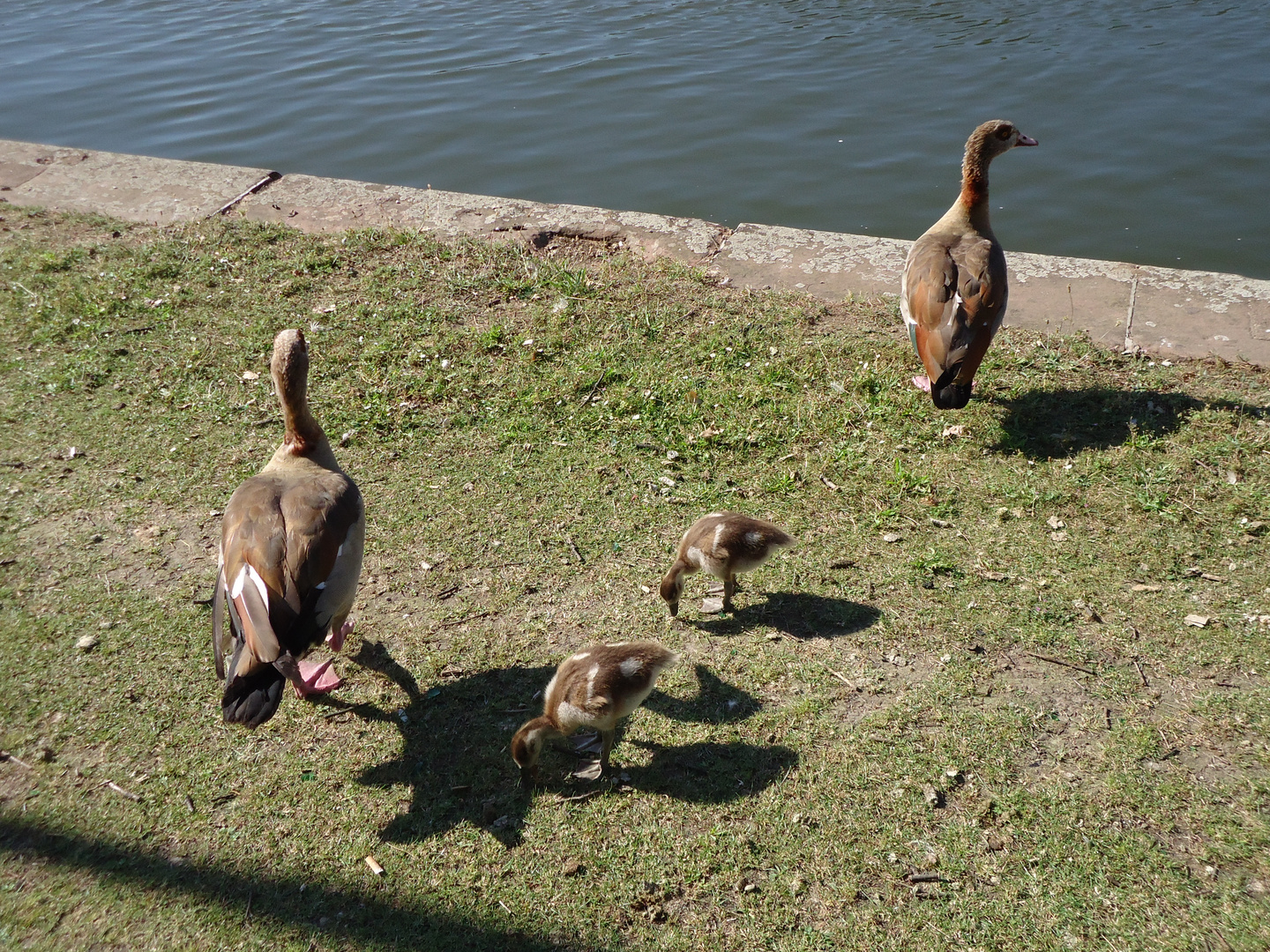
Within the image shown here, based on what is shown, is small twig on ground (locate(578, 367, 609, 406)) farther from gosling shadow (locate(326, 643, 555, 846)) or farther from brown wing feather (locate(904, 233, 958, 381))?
gosling shadow (locate(326, 643, 555, 846))

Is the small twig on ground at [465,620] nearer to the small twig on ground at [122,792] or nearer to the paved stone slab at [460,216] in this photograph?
the small twig on ground at [122,792]

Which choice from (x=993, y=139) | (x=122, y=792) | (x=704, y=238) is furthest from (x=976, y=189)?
(x=122, y=792)

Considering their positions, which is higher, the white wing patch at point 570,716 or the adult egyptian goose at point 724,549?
the adult egyptian goose at point 724,549

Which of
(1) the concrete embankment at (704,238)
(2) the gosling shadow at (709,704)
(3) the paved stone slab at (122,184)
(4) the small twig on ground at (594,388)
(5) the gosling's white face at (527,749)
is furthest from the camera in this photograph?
(3) the paved stone slab at (122,184)

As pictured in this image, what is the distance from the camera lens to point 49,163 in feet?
32.4

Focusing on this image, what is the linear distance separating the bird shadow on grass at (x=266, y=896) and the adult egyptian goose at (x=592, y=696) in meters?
0.67

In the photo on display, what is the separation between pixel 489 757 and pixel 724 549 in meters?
1.43

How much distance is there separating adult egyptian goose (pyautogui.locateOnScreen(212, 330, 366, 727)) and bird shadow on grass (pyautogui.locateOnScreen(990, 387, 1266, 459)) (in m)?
3.99

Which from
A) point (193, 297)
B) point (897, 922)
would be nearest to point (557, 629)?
point (897, 922)

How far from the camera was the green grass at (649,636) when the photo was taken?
3.35 m

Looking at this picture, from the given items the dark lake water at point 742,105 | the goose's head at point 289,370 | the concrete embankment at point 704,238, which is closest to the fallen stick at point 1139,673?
the concrete embankment at point 704,238

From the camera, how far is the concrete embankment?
261 inches

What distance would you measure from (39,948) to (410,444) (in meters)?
3.38

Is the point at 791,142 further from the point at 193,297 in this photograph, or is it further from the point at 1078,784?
the point at 1078,784
